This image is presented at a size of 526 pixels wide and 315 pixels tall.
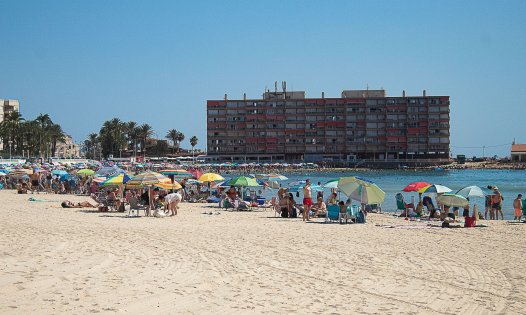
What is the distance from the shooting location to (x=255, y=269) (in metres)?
10.2

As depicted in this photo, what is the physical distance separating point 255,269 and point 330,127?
110m

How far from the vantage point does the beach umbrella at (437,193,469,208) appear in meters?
19.1

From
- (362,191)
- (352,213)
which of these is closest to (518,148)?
(362,191)

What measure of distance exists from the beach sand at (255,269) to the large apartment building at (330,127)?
102 meters

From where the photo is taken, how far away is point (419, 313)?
7516 mm

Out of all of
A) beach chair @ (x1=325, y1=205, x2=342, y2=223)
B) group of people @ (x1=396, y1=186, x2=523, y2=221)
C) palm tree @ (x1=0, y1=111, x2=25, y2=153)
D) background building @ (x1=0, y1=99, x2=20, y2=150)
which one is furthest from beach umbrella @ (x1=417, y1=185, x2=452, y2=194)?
background building @ (x1=0, y1=99, x2=20, y2=150)

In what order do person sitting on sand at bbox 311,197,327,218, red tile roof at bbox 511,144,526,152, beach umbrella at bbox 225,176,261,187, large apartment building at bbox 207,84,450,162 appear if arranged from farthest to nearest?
red tile roof at bbox 511,144,526,152
large apartment building at bbox 207,84,450,162
beach umbrella at bbox 225,176,261,187
person sitting on sand at bbox 311,197,327,218

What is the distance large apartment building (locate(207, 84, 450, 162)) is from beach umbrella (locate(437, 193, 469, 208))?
328 ft

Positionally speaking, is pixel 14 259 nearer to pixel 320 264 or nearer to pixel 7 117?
pixel 320 264

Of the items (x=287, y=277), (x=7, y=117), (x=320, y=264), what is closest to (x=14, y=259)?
(x=287, y=277)

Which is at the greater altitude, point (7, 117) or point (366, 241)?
point (7, 117)

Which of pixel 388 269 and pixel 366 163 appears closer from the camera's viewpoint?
pixel 388 269

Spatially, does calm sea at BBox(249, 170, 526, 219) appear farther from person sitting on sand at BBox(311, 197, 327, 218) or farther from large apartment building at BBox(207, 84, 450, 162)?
large apartment building at BBox(207, 84, 450, 162)

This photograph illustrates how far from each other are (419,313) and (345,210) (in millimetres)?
11713
